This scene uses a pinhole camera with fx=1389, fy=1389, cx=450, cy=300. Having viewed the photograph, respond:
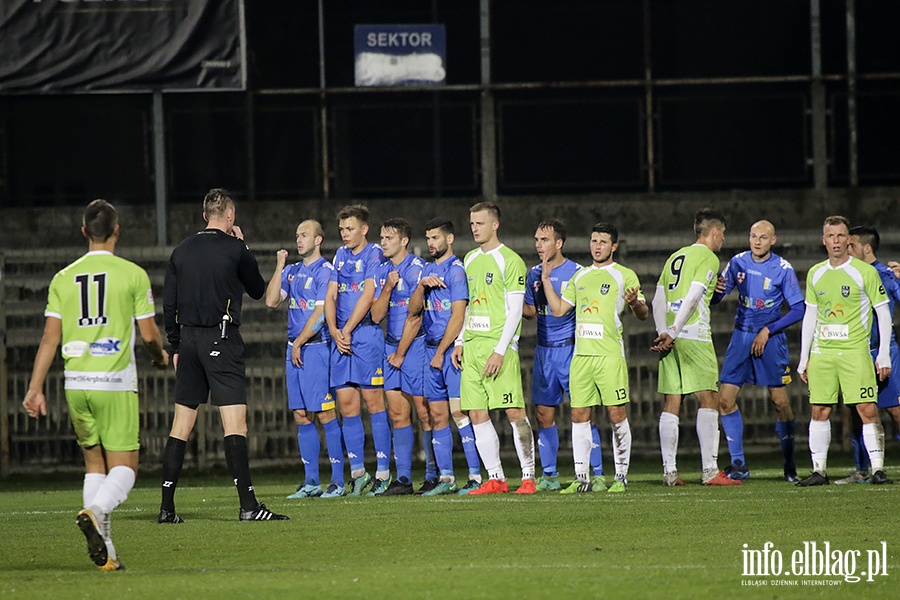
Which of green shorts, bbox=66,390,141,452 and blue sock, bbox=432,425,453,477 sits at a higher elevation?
green shorts, bbox=66,390,141,452

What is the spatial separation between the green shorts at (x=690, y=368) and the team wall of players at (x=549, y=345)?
0.01 metres

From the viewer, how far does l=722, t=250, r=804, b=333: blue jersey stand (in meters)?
12.7

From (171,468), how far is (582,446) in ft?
11.5

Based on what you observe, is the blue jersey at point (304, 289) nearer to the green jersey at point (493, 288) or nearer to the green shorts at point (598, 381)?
the green jersey at point (493, 288)

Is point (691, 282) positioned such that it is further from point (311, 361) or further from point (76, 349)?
point (76, 349)

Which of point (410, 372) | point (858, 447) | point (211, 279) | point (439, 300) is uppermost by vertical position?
point (211, 279)

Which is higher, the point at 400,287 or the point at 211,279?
the point at 211,279

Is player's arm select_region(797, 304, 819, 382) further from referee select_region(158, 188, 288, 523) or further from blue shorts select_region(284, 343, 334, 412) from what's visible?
referee select_region(158, 188, 288, 523)

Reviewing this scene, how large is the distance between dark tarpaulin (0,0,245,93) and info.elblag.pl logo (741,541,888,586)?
436 inches

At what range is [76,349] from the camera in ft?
25.4

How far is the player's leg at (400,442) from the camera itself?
477 inches

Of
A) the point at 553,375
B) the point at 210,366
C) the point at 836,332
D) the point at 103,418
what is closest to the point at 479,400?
the point at 553,375

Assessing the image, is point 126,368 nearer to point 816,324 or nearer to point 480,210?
point 480,210

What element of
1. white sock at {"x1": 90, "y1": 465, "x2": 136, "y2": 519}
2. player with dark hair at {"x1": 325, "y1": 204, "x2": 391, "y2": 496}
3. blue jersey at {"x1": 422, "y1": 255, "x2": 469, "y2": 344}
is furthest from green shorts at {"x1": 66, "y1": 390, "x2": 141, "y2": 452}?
player with dark hair at {"x1": 325, "y1": 204, "x2": 391, "y2": 496}
